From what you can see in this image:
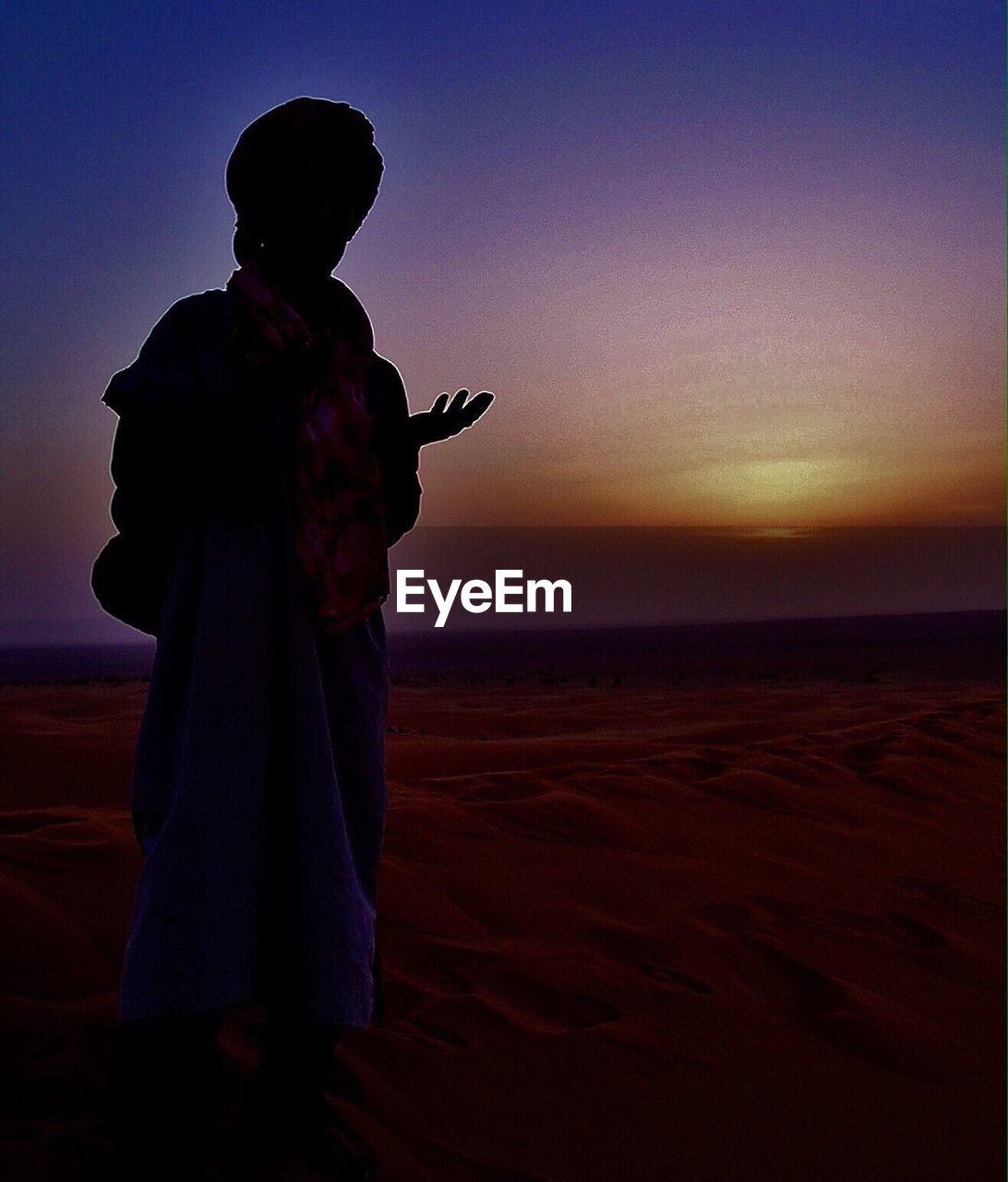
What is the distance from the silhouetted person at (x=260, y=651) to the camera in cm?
190

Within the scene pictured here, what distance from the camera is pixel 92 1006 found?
2.72 metres

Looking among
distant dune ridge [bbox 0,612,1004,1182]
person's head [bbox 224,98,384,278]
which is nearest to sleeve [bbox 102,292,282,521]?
person's head [bbox 224,98,384,278]

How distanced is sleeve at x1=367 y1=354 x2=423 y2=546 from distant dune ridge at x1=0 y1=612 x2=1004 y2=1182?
1439 millimetres

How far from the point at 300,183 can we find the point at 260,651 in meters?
0.98

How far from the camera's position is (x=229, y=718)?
1.94 meters

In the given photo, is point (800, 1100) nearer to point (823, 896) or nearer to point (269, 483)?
point (823, 896)

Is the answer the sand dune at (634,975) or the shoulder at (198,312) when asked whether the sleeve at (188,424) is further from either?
the sand dune at (634,975)

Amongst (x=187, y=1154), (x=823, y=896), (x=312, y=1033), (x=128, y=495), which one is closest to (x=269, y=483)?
(x=128, y=495)

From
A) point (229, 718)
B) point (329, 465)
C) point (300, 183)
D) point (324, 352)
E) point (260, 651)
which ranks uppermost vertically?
point (300, 183)

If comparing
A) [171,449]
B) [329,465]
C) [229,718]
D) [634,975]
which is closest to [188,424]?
[171,449]

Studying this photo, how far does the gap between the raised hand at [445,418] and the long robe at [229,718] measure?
0.31m

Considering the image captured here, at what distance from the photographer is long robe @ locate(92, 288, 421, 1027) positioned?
1877 mm

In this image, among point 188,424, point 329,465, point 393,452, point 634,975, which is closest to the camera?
point 188,424

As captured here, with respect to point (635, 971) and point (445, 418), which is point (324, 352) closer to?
point (445, 418)
